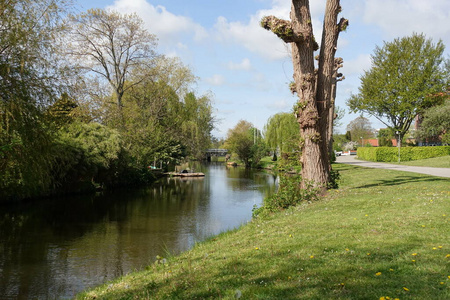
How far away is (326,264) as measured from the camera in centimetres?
485

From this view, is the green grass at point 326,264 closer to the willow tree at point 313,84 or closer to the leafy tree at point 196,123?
the willow tree at point 313,84

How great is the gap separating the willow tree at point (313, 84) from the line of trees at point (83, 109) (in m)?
A: 6.94

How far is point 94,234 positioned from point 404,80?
38831mm

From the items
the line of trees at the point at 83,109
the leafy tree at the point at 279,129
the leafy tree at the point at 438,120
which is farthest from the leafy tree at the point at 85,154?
the leafy tree at the point at 438,120

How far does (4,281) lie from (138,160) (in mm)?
24612

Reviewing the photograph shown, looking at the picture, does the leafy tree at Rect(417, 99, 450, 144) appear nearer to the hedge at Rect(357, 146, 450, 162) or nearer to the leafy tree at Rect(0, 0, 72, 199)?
the hedge at Rect(357, 146, 450, 162)

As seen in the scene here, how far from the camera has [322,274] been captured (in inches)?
176

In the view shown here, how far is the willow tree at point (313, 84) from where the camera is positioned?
11.8 m

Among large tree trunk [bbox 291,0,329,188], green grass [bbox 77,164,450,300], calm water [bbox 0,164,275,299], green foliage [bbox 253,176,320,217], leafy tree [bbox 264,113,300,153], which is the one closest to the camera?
green grass [bbox 77,164,450,300]

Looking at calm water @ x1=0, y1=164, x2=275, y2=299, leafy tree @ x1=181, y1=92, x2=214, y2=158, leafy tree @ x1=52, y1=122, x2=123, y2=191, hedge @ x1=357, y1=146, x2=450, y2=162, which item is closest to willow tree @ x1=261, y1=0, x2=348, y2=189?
calm water @ x1=0, y1=164, x2=275, y2=299

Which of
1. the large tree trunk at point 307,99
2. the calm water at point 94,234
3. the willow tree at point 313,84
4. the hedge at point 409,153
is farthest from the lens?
the hedge at point 409,153

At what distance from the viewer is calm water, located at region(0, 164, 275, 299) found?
29.3 ft

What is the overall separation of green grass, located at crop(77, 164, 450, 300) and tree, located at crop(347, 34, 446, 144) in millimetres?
36902

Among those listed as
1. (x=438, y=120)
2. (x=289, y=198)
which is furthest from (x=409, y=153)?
(x=289, y=198)
